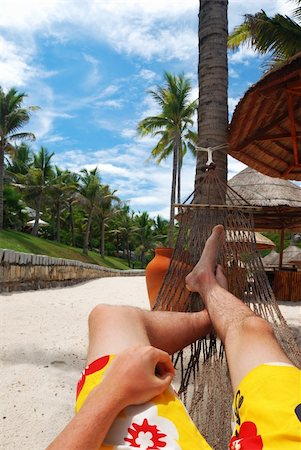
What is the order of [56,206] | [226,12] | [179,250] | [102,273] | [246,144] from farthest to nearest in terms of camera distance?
[56,206], [102,273], [246,144], [226,12], [179,250]

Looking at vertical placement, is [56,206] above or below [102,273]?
above

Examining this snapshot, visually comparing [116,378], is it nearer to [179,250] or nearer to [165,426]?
[165,426]

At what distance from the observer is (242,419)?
2.35ft

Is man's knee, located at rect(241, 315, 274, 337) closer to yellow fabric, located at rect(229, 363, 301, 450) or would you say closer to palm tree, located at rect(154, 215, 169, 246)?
yellow fabric, located at rect(229, 363, 301, 450)

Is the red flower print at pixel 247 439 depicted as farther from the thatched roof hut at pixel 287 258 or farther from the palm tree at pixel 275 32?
the thatched roof hut at pixel 287 258

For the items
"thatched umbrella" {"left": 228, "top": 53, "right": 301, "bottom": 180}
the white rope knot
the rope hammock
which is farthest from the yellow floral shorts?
"thatched umbrella" {"left": 228, "top": 53, "right": 301, "bottom": 180}

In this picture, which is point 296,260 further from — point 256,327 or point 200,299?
point 256,327

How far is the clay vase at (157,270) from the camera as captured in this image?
3.10 metres

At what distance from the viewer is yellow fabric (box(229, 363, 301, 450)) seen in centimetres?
62

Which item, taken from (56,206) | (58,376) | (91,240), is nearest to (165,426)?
(58,376)

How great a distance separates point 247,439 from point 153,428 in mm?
163

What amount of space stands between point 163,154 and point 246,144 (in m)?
16.0

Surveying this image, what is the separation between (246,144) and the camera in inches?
131

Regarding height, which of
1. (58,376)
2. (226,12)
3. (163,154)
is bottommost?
(58,376)
